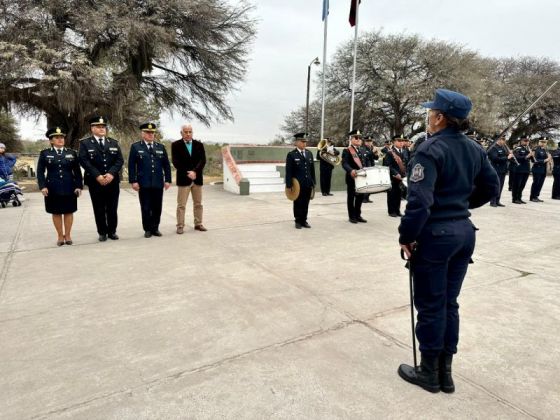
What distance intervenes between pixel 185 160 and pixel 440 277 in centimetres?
529

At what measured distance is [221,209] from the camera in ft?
30.9

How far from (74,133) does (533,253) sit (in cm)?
1751

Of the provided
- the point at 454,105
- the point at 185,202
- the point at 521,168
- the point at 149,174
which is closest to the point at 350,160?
the point at 185,202

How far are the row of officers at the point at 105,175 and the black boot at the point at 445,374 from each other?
516 cm

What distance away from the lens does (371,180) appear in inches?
278

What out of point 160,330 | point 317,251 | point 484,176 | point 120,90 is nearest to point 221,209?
point 317,251

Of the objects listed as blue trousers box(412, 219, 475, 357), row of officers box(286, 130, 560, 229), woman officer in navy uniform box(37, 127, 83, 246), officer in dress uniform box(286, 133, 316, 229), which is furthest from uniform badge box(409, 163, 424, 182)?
woman officer in navy uniform box(37, 127, 83, 246)

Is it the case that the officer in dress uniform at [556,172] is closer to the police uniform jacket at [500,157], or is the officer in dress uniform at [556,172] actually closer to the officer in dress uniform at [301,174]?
the police uniform jacket at [500,157]

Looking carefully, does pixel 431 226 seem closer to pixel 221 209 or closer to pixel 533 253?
pixel 533 253

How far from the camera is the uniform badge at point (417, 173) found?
2.21 meters

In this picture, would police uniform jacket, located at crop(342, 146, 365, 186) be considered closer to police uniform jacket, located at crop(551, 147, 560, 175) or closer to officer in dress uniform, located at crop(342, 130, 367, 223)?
officer in dress uniform, located at crop(342, 130, 367, 223)

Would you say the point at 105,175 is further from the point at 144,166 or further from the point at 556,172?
the point at 556,172

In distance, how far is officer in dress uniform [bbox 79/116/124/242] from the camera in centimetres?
595

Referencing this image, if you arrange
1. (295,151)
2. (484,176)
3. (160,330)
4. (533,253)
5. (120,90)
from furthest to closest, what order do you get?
1. (120,90)
2. (295,151)
3. (533,253)
4. (160,330)
5. (484,176)
